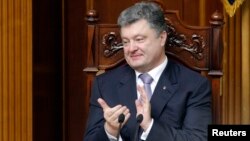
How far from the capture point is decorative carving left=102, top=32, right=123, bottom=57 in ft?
8.90

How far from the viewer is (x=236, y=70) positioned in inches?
129

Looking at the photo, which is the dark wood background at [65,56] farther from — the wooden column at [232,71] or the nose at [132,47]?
the nose at [132,47]

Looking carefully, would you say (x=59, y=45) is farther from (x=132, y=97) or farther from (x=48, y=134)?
(x=132, y=97)

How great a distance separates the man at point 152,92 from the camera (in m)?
2.37

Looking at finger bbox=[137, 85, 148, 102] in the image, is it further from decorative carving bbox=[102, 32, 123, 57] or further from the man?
decorative carving bbox=[102, 32, 123, 57]

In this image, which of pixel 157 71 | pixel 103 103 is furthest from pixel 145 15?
pixel 103 103

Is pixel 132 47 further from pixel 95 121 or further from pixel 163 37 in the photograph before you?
pixel 95 121

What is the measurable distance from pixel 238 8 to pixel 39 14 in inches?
37.3

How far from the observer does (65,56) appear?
3494mm
